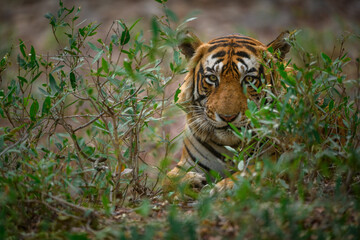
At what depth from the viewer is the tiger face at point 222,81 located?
3.13 metres

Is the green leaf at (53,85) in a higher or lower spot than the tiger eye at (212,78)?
lower

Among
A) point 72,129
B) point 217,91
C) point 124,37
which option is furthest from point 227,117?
point 72,129

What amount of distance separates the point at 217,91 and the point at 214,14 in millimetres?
7407

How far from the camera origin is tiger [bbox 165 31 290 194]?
313 centimetres

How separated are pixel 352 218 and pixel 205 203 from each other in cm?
74

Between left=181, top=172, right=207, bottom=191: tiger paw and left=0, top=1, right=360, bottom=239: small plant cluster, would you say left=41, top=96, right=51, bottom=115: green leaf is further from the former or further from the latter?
left=181, top=172, right=207, bottom=191: tiger paw

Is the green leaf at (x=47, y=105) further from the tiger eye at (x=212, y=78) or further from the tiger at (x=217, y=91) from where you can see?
the tiger eye at (x=212, y=78)

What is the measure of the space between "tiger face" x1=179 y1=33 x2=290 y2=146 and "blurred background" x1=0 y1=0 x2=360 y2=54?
5.48 meters

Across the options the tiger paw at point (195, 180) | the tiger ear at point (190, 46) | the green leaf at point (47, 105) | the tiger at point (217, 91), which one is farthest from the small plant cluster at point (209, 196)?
the tiger ear at point (190, 46)

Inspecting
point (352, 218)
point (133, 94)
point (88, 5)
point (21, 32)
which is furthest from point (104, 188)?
point (88, 5)

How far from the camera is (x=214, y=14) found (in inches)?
403

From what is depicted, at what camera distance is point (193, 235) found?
176 centimetres

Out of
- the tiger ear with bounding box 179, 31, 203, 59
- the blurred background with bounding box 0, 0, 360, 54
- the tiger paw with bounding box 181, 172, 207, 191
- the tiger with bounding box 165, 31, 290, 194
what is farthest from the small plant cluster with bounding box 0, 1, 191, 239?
the blurred background with bounding box 0, 0, 360, 54

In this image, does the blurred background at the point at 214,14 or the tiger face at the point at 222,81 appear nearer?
the tiger face at the point at 222,81
